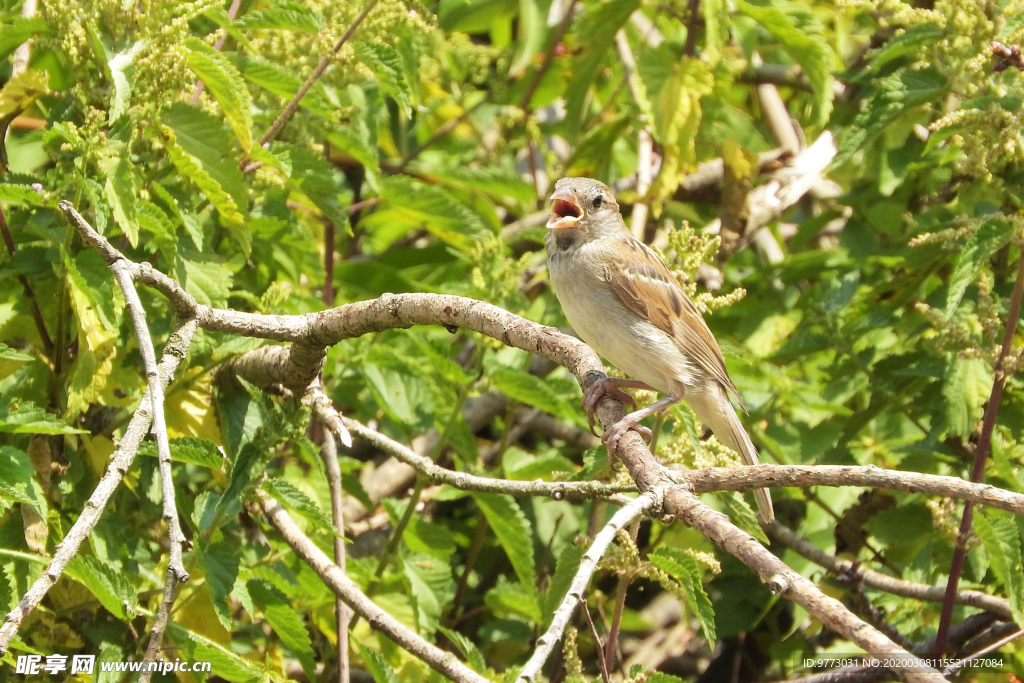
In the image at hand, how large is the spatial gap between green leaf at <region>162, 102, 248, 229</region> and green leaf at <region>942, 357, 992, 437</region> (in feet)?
8.52

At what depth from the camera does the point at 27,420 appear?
8.55 feet

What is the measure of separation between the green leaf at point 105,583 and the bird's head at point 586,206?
2.10 metres

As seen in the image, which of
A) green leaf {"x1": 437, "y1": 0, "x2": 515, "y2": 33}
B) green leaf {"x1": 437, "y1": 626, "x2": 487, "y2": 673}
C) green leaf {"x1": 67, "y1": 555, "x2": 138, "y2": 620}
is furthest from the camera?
green leaf {"x1": 437, "y1": 0, "x2": 515, "y2": 33}

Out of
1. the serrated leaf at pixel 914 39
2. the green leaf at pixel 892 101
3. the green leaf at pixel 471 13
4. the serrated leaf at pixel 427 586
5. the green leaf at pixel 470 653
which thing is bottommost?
the serrated leaf at pixel 427 586

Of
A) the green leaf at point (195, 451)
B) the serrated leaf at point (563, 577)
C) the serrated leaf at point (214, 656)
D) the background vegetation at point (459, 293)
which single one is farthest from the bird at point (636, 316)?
the serrated leaf at point (214, 656)

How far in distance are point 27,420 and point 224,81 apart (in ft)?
3.75

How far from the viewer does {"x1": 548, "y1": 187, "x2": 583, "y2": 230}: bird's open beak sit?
3830 millimetres

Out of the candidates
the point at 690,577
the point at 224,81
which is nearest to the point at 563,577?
the point at 690,577

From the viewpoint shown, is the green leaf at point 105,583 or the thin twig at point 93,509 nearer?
the thin twig at point 93,509

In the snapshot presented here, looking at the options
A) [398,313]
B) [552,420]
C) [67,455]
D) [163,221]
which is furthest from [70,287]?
[552,420]

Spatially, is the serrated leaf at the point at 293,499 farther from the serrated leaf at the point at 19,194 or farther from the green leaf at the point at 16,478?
the serrated leaf at the point at 19,194

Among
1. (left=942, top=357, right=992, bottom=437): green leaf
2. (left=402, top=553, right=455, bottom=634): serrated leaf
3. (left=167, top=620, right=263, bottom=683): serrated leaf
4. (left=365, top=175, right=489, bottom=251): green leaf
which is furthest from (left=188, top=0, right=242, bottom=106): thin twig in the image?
(left=942, top=357, right=992, bottom=437): green leaf

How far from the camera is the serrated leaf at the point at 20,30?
283 cm

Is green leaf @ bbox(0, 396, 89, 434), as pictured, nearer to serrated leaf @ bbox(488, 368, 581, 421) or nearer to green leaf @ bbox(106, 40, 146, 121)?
green leaf @ bbox(106, 40, 146, 121)
